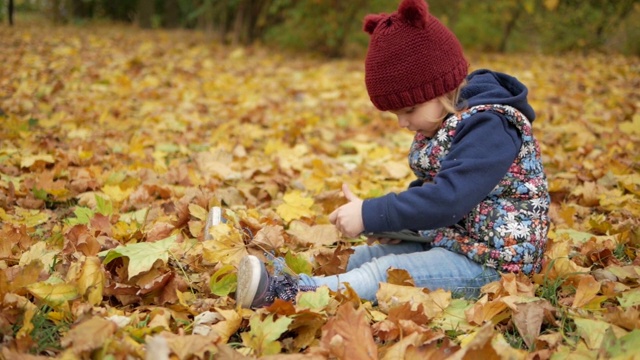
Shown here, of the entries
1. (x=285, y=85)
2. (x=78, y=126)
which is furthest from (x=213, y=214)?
(x=285, y=85)

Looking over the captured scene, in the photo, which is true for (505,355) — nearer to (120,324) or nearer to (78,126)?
(120,324)

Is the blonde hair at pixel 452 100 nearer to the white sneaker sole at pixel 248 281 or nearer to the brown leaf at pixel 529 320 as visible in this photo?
the brown leaf at pixel 529 320

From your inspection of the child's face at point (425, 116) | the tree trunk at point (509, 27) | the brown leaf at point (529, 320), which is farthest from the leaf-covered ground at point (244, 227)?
the tree trunk at point (509, 27)

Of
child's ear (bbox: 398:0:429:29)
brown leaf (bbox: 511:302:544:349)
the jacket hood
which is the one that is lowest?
brown leaf (bbox: 511:302:544:349)

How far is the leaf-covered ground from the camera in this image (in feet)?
4.41

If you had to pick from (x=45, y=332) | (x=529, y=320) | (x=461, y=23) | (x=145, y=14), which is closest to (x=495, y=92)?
(x=529, y=320)

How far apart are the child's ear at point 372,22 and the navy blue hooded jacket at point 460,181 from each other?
0.43 m

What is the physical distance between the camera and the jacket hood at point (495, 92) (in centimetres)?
172

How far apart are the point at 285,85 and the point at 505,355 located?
191 inches

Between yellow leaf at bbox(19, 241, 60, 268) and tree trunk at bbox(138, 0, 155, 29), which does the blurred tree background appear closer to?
tree trunk at bbox(138, 0, 155, 29)

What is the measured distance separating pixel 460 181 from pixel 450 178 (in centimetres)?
3

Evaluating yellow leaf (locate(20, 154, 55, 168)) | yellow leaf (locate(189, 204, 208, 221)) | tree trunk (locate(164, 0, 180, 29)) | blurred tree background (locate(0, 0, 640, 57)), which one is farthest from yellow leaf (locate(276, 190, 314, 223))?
tree trunk (locate(164, 0, 180, 29))

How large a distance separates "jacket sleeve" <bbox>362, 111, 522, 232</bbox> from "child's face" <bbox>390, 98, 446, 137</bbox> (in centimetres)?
12

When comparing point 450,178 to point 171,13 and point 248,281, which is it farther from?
point 171,13
